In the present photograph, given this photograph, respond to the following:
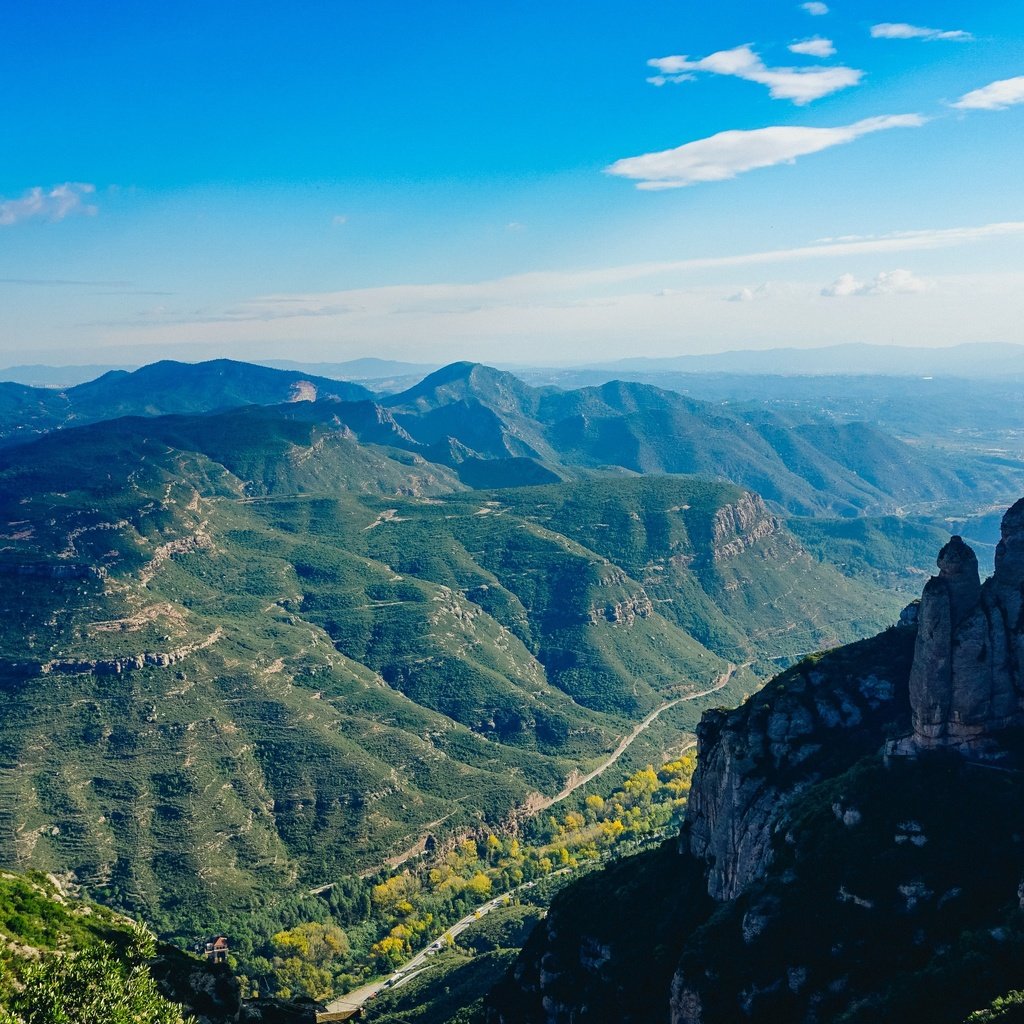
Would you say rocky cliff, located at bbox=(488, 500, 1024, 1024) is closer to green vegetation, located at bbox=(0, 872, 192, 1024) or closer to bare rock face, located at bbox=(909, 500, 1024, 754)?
bare rock face, located at bbox=(909, 500, 1024, 754)

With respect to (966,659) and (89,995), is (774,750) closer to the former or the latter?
(966,659)

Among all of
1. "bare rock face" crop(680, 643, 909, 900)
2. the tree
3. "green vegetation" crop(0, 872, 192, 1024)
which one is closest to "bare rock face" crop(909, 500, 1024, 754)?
"bare rock face" crop(680, 643, 909, 900)

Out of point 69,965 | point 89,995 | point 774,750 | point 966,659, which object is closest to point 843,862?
point 966,659

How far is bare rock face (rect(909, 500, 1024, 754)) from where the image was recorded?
326 feet

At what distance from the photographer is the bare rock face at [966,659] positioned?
326ft

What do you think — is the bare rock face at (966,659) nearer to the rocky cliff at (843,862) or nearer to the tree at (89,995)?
the rocky cliff at (843,862)

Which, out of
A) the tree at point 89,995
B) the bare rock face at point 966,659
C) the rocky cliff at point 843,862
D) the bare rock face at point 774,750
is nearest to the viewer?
the tree at point 89,995

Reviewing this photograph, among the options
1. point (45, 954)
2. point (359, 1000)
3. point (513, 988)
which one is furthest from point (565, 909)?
point (359, 1000)

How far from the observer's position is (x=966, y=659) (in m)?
99.8

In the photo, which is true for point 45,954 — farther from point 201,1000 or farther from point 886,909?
point 886,909

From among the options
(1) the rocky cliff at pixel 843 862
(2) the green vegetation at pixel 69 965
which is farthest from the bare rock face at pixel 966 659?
(2) the green vegetation at pixel 69 965

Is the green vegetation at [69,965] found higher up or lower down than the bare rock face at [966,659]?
lower down

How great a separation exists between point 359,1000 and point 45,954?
12941cm

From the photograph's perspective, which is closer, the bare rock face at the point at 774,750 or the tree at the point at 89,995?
the tree at the point at 89,995
